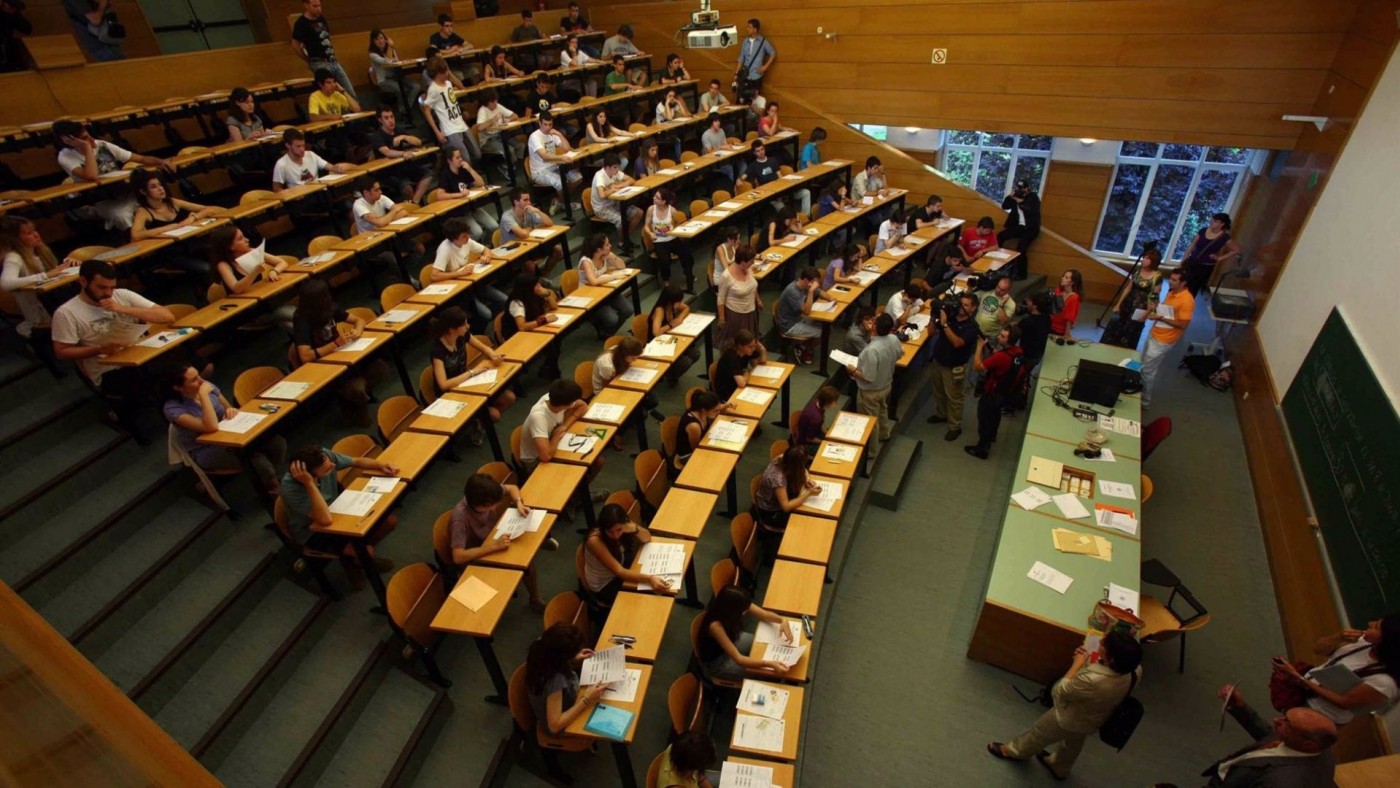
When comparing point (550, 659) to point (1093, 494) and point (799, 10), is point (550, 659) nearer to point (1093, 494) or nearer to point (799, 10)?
point (1093, 494)

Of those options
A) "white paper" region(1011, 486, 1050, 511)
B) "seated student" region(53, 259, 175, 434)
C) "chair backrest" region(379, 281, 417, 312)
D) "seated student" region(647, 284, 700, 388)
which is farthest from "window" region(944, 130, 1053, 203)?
"seated student" region(53, 259, 175, 434)

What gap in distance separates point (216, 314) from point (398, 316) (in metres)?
1.43

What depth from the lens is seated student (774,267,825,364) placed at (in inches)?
296

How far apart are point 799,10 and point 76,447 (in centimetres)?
1229

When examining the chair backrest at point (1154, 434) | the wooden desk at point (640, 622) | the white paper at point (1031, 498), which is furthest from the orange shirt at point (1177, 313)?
the wooden desk at point (640, 622)

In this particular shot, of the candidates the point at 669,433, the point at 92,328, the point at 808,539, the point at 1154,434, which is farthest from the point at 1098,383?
the point at 92,328

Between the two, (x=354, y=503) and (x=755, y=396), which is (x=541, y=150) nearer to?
(x=755, y=396)

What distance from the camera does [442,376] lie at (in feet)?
18.5

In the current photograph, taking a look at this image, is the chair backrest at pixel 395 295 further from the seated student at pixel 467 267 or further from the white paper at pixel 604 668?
the white paper at pixel 604 668

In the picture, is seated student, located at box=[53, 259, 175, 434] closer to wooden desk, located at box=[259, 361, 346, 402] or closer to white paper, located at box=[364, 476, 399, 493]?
wooden desk, located at box=[259, 361, 346, 402]

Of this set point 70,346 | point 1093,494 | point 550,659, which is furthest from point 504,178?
point 1093,494

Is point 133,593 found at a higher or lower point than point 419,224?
lower

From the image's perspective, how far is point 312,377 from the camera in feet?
17.1

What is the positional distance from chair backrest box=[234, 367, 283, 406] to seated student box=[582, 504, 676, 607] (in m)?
3.10
